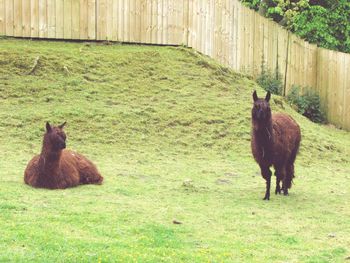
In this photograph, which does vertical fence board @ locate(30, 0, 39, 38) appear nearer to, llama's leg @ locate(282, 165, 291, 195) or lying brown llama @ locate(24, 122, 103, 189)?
lying brown llama @ locate(24, 122, 103, 189)

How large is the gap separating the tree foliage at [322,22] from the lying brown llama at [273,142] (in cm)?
1585

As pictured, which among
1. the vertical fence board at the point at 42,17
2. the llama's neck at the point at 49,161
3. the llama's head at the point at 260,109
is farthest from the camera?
the vertical fence board at the point at 42,17

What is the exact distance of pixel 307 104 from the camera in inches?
917

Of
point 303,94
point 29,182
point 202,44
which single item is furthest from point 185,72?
point 29,182

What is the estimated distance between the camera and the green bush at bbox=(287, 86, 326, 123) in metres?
23.2

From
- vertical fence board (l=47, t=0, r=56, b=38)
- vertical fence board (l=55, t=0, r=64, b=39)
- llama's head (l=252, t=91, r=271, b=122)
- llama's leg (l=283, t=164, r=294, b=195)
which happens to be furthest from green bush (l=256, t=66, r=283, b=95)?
llama's head (l=252, t=91, r=271, b=122)

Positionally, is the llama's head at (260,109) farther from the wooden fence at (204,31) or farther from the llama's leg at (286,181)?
the wooden fence at (204,31)

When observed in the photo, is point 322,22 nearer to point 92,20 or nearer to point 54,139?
point 92,20

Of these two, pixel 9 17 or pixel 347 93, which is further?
pixel 347 93

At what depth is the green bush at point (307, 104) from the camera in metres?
23.2

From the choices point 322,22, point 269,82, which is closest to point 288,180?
point 269,82

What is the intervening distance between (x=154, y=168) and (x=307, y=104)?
33.6 feet

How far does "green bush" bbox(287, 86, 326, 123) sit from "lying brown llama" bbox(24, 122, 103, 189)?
12570 millimetres

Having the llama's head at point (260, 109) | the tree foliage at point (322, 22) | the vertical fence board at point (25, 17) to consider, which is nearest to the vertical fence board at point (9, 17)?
the vertical fence board at point (25, 17)
